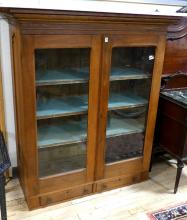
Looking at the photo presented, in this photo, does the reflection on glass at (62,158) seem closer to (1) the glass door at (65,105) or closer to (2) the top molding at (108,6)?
(1) the glass door at (65,105)

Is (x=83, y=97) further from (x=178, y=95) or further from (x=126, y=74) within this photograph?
(x=178, y=95)

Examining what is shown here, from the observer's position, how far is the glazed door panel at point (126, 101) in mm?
1805

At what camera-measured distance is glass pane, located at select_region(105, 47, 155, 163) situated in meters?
1.90

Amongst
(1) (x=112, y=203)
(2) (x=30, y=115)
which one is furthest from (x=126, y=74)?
(1) (x=112, y=203)

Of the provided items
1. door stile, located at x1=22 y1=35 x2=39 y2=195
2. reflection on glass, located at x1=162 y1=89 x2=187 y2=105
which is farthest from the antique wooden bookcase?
reflection on glass, located at x1=162 y1=89 x2=187 y2=105

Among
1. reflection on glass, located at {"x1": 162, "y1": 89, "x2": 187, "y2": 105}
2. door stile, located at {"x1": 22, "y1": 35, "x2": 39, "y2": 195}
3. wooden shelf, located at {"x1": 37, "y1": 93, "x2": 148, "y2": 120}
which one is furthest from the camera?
reflection on glass, located at {"x1": 162, "y1": 89, "x2": 187, "y2": 105}

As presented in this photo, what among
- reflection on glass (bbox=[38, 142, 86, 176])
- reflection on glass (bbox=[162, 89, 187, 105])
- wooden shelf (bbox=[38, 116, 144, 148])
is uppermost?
reflection on glass (bbox=[162, 89, 187, 105])

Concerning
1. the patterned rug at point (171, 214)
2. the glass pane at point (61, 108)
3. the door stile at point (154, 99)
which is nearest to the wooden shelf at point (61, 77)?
the glass pane at point (61, 108)

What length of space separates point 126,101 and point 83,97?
38cm

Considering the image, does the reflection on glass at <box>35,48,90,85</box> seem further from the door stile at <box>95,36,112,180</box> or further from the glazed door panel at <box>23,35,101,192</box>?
the door stile at <box>95,36,112,180</box>

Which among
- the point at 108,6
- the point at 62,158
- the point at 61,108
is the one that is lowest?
the point at 62,158

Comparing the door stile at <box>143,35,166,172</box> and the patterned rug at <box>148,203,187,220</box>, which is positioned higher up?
the door stile at <box>143,35,166,172</box>

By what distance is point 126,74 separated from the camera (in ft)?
6.33

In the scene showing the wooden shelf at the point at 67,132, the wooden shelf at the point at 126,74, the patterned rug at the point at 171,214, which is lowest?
the patterned rug at the point at 171,214
